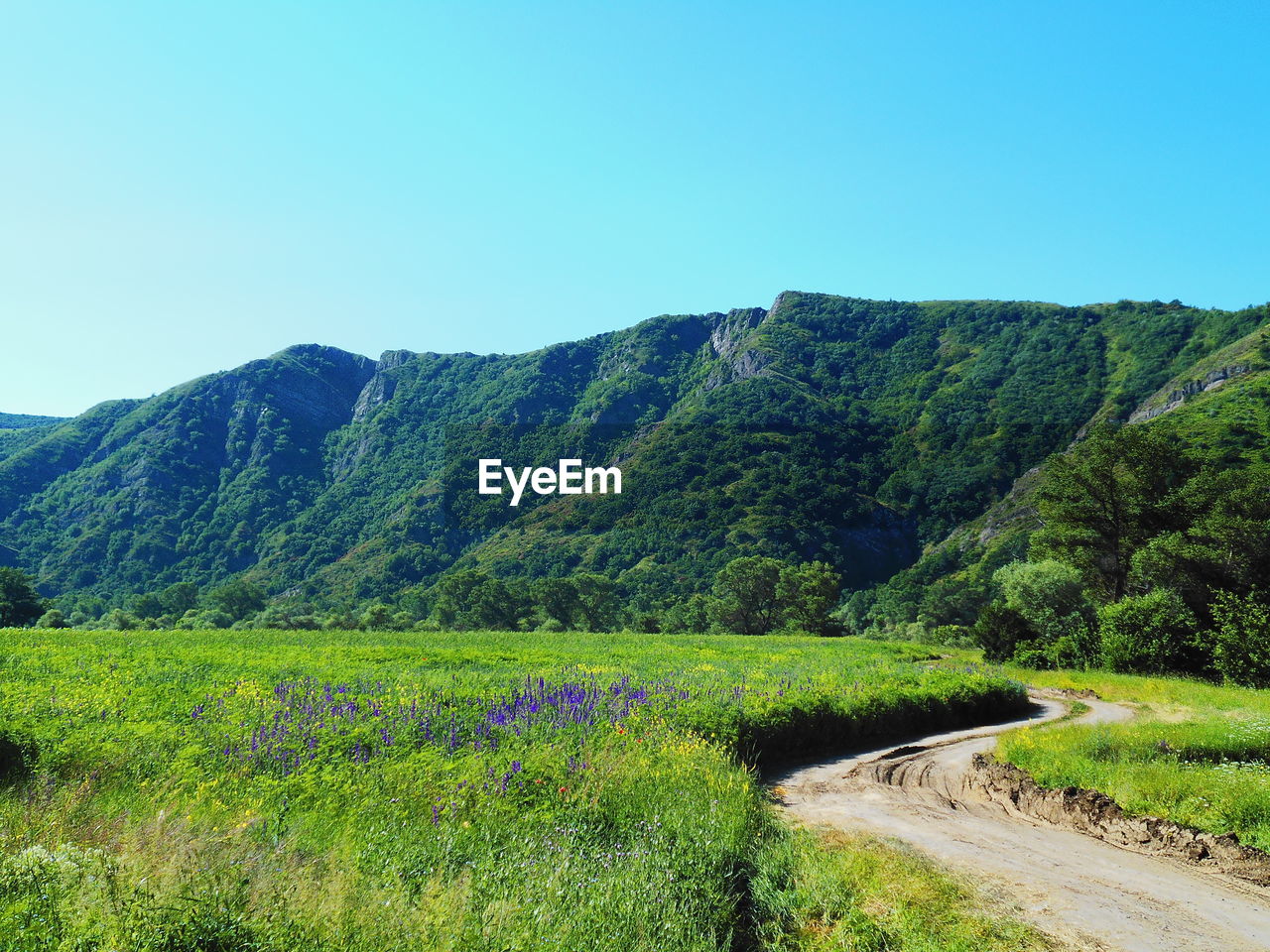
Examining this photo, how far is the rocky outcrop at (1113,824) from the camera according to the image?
27.5 ft

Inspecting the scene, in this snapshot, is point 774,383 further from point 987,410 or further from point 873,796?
point 873,796

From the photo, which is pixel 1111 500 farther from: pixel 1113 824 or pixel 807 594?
pixel 807 594

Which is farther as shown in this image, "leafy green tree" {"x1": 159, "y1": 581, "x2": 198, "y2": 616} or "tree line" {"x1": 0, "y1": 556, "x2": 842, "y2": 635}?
"leafy green tree" {"x1": 159, "y1": 581, "x2": 198, "y2": 616}

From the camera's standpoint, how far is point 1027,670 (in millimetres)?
34062

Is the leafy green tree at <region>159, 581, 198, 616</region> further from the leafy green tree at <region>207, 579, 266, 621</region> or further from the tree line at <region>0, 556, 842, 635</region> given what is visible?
the leafy green tree at <region>207, 579, 266, 621</region>

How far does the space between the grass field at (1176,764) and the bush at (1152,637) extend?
12780 millimetres

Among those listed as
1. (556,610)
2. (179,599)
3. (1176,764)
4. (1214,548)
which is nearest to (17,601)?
(556,610)

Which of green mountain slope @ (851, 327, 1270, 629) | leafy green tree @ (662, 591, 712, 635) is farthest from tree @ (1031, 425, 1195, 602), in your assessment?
leafy green tree @ (662, 591, 712, 635)

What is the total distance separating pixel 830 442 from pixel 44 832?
170667mm

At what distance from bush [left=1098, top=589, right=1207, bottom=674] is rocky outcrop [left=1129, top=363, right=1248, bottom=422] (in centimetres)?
9533

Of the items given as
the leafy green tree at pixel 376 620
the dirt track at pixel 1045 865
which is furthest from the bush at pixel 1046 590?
the leafy green tree at pixel 376 620

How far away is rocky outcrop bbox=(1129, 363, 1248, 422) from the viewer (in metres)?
110

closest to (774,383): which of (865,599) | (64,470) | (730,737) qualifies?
(865,599)

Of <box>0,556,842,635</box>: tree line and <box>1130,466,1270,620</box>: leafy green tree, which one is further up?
<box>1130,466,1270,620</box>: leafy green tree
